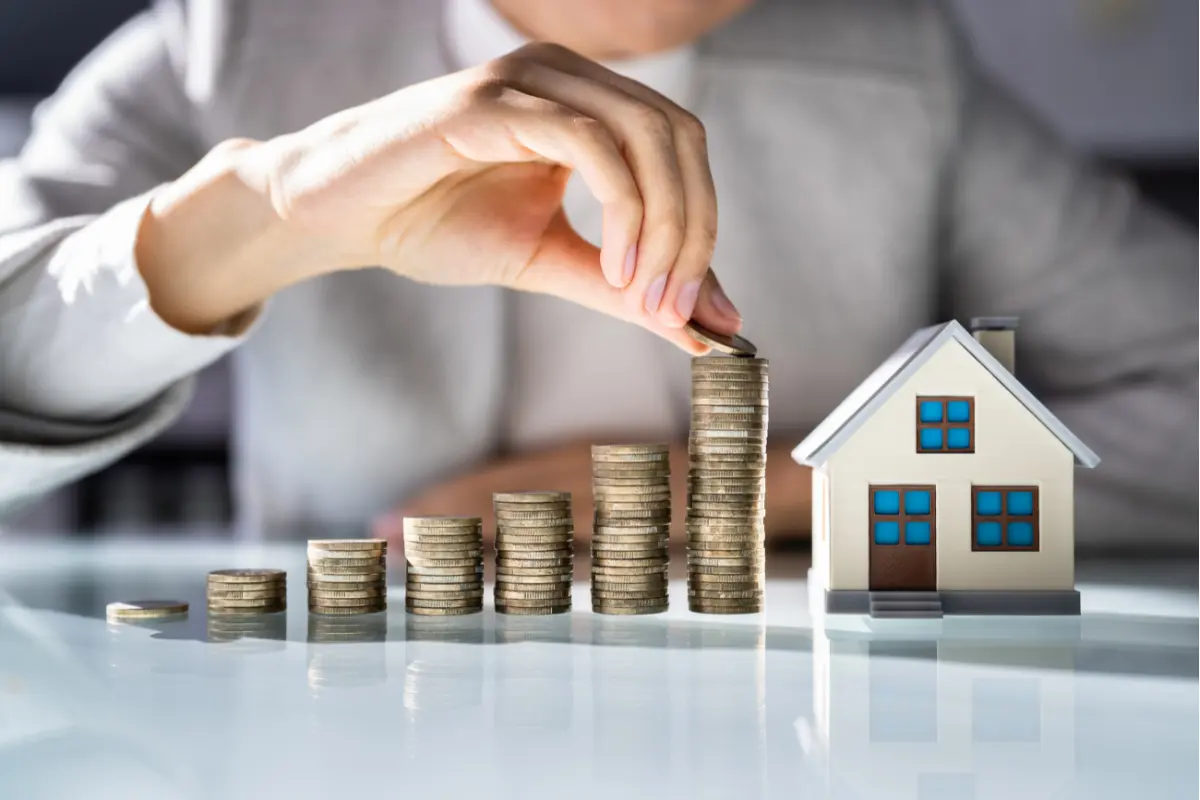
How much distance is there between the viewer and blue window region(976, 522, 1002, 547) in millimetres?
1726

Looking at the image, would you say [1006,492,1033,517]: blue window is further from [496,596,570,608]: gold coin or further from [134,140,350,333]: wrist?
[134,140,350,333]: wrist

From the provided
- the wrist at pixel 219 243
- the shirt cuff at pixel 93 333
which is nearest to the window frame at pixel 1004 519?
the wrist at pixel 219 243

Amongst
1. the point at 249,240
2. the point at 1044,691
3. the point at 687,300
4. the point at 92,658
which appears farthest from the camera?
the point at 249,240

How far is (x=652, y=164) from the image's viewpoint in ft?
5.28

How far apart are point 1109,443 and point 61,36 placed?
137 inches

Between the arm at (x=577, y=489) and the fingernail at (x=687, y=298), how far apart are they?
0.93 metres

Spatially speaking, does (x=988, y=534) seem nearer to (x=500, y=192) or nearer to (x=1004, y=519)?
(x=1004, y=519)

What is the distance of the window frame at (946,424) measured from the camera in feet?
5.72

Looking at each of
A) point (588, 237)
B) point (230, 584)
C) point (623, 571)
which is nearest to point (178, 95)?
point (588, 237)

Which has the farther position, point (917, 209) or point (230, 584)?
point (917, 209)

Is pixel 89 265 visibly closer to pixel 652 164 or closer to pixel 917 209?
pixel 652 164

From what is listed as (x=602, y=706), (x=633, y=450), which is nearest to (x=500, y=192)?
(x=633, y=450)

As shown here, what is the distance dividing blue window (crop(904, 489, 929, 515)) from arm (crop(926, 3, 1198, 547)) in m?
1.14

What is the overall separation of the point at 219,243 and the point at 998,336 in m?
1.25
